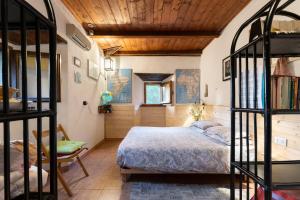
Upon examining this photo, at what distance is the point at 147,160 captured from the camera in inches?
97.7

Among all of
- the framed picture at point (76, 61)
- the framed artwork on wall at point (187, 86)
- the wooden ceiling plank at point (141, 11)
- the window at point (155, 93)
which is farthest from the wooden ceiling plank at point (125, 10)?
the window at point (155, 93)

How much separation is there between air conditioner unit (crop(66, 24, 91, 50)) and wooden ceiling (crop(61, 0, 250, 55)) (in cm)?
28

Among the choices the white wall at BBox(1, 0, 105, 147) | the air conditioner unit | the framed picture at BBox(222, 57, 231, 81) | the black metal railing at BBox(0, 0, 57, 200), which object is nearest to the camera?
the black metal railing at BBox(0, 0, 57, 200)

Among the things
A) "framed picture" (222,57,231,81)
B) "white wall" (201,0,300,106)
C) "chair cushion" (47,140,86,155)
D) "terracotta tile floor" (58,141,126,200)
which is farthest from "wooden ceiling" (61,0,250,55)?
"terracotta tile floor" (58,141,126,200)

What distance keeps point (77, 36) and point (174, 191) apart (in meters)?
2.71

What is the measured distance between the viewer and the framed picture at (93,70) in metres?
4.14

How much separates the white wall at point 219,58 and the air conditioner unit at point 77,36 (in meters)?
2.51

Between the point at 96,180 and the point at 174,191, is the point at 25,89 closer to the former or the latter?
the point at 174,191

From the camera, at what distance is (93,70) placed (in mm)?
4375

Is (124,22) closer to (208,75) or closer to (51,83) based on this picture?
(208,75)

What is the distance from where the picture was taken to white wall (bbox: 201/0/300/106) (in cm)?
294

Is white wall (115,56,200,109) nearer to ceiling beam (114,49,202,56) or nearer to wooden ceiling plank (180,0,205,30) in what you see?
ceiling beam (114,49,202,56)

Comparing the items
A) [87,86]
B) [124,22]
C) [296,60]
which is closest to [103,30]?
[124,22]

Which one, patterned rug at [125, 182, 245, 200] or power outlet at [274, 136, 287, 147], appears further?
patterned rug at [125, 182, 245, 200]
